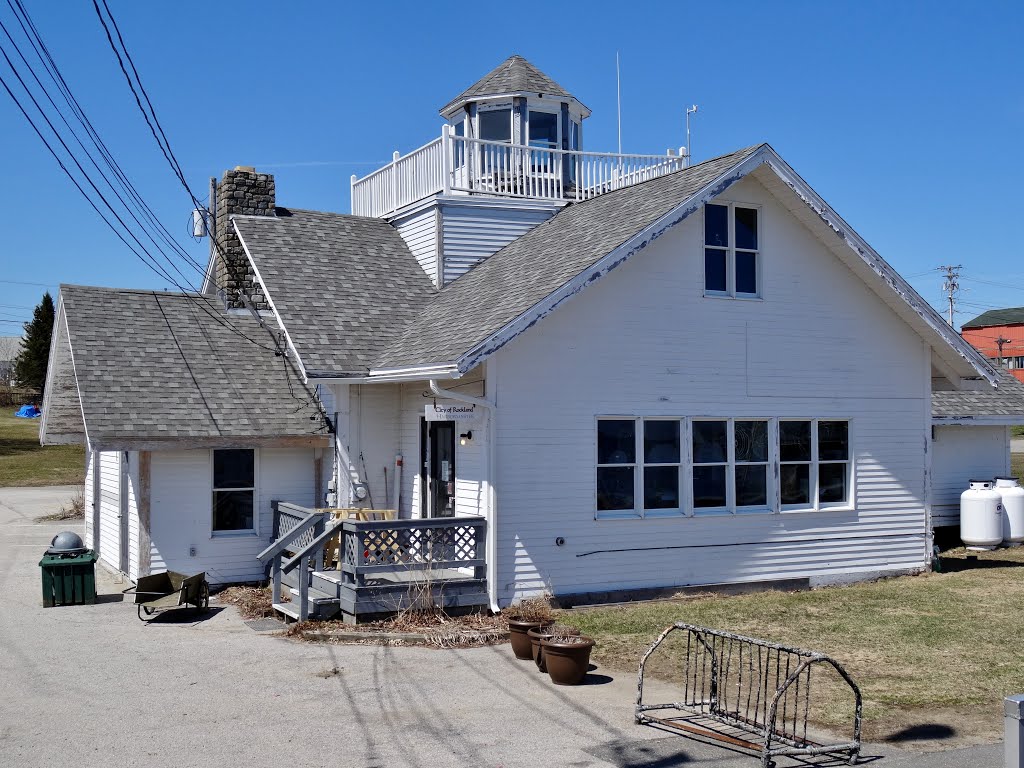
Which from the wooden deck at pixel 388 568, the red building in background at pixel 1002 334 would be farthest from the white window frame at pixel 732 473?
the red building in background at pixel 1002 334

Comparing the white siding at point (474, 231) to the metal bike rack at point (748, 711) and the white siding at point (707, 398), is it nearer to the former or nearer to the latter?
the white siding at point (707, 398)

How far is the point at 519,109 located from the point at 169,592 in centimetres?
1209

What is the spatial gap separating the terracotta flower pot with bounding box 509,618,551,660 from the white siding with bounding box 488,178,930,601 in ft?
7.38

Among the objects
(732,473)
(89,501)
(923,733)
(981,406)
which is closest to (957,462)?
(981,406)

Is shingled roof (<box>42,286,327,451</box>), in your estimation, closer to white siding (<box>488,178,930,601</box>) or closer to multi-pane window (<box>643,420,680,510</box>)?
white siding (<box>488,178,930,601</box>)

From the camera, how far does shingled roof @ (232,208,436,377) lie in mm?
16562

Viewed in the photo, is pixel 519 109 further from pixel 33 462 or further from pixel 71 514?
pixel 33 462

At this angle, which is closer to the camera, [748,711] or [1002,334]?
[748,711]

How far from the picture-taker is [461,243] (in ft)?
65.9

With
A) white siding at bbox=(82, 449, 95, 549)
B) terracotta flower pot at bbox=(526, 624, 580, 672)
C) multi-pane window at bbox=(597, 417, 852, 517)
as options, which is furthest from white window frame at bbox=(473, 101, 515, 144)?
terracotta flower pot at bbox=(526, 624, 580, 672)

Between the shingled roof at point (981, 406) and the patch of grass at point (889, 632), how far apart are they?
4564mm

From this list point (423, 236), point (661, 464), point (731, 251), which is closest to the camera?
point (661, 464)

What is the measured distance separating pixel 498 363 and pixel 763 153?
16.7 ft

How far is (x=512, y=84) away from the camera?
862 inches
